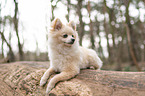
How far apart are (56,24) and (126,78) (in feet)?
7.82

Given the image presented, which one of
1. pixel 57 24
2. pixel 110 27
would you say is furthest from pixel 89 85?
pixel 110 27

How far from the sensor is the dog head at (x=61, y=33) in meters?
3.19

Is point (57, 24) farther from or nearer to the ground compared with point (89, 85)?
farther from the ground

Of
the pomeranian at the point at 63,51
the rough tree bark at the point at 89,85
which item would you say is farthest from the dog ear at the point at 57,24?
the rough tree bark at the point at 89,85

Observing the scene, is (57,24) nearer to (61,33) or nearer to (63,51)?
(61,33)

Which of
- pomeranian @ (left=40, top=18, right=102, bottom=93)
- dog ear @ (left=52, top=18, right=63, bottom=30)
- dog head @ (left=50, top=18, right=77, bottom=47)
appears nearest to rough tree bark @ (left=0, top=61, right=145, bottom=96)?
pomeranian @ (left=40, top=18, right=102, bottom=93)

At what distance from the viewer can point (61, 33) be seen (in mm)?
3244

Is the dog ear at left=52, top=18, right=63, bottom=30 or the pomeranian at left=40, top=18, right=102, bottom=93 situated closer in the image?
the pomeranian at left=40, top=18, right=102, bottom=93

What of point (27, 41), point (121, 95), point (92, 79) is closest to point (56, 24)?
point (92, 79)

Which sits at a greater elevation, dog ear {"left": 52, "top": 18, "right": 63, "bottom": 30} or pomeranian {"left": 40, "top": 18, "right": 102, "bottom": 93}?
dog ear {"left": 52, "top": 18, "right": 63, "bottom": 30}

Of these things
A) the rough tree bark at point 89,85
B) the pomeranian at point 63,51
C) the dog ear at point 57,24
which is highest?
the dog ear at point 57,24

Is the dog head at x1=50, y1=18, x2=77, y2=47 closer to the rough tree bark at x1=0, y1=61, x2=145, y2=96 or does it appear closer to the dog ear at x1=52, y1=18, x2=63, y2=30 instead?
the dog ear at x1=52, y1=18, x2=63, y2=30

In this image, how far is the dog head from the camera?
3.19 meters

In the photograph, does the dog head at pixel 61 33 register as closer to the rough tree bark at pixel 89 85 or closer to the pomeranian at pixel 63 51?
the pomeranian at pixel 63 51
